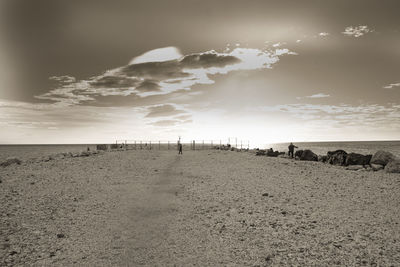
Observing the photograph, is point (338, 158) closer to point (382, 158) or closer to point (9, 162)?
point (382, 158)

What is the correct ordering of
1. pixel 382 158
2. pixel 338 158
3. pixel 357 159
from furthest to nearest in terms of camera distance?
pixel 338 158 < pixel 357 159 < pixel 382 158

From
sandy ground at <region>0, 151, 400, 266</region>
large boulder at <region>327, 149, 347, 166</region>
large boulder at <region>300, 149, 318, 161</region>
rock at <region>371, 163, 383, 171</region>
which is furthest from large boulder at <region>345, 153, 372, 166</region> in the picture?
sandy ground at <region>0, 151, 400, 266</region>

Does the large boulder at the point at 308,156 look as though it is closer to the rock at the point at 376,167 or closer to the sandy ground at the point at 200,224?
the rock at the point at 376,167

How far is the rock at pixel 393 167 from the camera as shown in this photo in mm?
23109

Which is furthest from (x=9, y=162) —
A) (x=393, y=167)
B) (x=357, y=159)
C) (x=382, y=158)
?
(x=382, y=158)

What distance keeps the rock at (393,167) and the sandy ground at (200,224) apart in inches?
266

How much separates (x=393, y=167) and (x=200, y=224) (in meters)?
22.2

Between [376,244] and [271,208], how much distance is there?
14.8 ft

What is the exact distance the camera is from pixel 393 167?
2334cm

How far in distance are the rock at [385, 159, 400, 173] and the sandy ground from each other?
22.1ft

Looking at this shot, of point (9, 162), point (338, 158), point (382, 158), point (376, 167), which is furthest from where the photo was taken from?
point (9, 162)

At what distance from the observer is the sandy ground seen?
23.9 ft

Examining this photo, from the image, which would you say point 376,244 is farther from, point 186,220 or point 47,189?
point 47,189

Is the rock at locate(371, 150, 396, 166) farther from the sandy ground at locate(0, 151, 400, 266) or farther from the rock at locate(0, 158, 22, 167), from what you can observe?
the rock at locate(0, 158, 22, 167)
